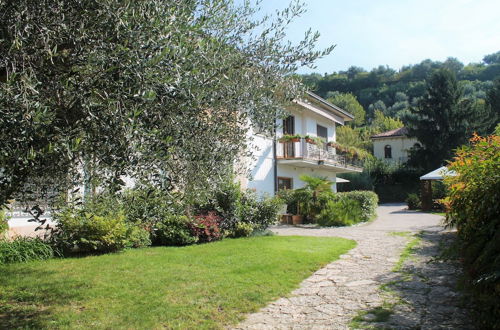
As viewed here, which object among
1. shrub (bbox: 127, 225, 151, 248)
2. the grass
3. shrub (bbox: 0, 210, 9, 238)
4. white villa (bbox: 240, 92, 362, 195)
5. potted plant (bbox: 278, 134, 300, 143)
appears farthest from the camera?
potted plant (bbox: 278, 134, 300, 143)

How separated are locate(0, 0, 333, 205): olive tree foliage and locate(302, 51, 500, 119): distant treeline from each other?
69520mm

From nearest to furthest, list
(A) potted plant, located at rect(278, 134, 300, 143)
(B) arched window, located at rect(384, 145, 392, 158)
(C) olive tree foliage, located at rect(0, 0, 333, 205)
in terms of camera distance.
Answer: (C) olive tree foliage, located at rect(0, 0, 333, 205)
(A) potted plant, located at rect(278, 134, 300, 143)
(B) arched window, located at rect(384, 145, 392, 158)

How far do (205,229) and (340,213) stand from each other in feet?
25.5

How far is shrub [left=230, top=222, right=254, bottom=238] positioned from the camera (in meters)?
12.6

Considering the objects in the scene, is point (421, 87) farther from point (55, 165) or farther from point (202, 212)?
point (55, 165)

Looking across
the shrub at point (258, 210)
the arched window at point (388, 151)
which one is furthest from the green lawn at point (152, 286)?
the arched window at point (388, 151)

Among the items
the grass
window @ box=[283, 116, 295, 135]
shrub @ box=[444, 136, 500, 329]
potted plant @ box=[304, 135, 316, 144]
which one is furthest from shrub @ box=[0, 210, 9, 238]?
window @ box=[283, 116, 295, 135]

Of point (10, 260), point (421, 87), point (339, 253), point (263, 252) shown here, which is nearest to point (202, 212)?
point (263, 252)

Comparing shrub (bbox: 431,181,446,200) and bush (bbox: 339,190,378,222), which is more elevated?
shrub (bbox: 431,181,446,200)

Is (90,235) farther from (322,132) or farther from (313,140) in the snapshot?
(322,132)

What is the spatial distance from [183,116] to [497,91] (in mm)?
45833

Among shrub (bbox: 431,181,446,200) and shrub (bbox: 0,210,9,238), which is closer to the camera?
shrub (bbox: 0,210,9,238)

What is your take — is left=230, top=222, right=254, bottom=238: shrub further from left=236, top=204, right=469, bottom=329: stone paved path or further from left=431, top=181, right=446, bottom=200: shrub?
left=431, top=181, right=446, bottom=200: shrub

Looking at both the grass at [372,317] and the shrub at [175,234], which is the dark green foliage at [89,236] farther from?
the grass at [372,317]
